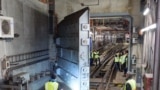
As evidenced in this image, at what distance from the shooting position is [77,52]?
7.97 metres

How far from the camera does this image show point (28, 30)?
29.2ft

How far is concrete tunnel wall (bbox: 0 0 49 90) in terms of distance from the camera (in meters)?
7.26

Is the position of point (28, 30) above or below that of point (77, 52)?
above

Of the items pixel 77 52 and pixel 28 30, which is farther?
pixel 28 30

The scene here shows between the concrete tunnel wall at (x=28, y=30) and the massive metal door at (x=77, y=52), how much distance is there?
1347mm

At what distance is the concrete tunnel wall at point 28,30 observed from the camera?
7262mm

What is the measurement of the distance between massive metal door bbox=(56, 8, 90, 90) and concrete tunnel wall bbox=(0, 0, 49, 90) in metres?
1.35

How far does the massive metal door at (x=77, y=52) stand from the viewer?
7781mm

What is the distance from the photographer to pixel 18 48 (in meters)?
8.00

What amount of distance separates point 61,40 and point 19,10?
3.34 m

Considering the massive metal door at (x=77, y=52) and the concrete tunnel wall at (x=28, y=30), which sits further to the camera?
the massive metal door at (x=77, y=52)

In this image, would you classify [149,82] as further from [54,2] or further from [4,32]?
[54,2]

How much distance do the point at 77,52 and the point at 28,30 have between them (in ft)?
7.93

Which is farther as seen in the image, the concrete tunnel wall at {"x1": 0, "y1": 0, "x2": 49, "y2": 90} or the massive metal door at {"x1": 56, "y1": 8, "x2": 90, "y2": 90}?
the massive metal door at {"x1": 56, "y1": 8, "x2": 90, "y2": 90}
